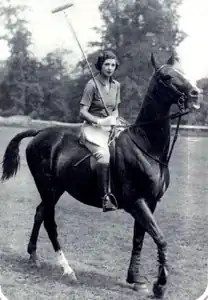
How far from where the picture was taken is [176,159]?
662cm

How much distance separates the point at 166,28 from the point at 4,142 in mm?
2492

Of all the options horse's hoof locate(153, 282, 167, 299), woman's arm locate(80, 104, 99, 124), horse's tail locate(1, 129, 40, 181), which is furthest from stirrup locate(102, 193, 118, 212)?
horse's tail locate(1, 129, 40, 181)

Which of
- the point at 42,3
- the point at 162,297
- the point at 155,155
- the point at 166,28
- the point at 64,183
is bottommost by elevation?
the point at 162,297

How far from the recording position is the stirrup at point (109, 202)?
537 centimetres

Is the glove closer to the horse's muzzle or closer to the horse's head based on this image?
the horse's head

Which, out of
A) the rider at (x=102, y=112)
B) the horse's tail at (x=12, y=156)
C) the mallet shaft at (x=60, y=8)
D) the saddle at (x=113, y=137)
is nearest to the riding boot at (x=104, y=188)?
the rider at (x=102, y=112)

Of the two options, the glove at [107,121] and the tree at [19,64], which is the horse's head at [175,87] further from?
the tree at [19,64]

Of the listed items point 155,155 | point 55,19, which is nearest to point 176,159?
point 155,155

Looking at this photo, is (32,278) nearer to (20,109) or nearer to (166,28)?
(20,109)

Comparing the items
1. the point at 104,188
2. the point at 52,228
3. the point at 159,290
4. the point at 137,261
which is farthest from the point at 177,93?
the point at 52,228

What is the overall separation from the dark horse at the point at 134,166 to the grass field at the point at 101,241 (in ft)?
0.75

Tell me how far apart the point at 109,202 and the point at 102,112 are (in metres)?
0.99

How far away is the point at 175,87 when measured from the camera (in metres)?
4.96

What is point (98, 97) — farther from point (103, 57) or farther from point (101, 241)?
point (101, 241)
